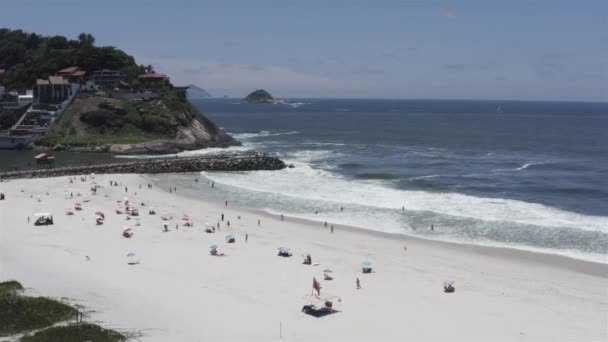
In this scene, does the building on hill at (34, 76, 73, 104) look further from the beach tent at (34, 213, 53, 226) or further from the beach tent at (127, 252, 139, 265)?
the beach tent at (127, 252, 139, 265)

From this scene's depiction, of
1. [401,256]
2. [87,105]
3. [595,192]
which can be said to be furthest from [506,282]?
[87,105]

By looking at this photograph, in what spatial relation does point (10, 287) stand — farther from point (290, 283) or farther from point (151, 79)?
point (151, 79)

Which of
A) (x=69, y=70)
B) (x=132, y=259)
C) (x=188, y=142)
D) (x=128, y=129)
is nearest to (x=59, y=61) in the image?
(x=69, y=70)

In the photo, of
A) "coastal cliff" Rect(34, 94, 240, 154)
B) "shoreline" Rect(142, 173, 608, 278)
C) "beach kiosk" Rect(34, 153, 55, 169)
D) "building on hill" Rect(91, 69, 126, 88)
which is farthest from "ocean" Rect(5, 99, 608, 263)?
"building on hill" Rect(91, 69, 126, 88)

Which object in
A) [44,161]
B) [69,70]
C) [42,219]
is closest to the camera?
[42,219]

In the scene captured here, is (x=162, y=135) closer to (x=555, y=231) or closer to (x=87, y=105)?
(x=87, y=105)

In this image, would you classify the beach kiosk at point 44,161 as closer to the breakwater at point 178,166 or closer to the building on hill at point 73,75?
the breakwater at point 178,166
